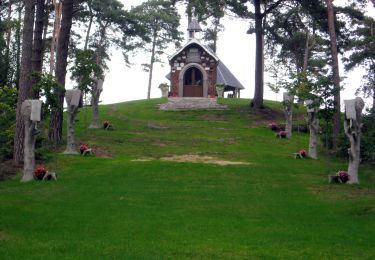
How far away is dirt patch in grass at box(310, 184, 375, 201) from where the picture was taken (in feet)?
49.6

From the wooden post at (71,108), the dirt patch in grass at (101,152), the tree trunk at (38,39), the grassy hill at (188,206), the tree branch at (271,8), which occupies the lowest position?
the grassy hill at (188,206)

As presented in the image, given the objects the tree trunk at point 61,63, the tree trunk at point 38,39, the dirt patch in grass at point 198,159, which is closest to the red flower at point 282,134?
the dirt patch in grass at point 198,159

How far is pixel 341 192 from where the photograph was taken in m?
15.9

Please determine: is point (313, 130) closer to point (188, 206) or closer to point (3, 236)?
point (188, 206)

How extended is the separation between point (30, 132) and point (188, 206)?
6.59 meters

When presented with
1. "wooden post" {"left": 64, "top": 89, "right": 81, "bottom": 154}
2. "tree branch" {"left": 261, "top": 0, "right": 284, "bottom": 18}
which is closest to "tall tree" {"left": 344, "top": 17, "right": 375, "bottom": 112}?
"tree branch" {"left": 261, "top": 0, "right": 284, "bottom": 18}

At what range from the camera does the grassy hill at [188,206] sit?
31.3 feet

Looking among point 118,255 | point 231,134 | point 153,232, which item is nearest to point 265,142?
point 231,134

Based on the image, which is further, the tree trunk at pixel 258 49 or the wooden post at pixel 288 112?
the tree trunk at pixel 258 49

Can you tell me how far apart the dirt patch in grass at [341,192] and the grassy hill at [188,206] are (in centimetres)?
3

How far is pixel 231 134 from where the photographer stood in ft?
99.3

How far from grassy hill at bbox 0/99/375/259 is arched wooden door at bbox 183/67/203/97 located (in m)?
18.1

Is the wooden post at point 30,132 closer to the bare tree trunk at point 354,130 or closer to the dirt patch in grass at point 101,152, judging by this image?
the dirt patch in grass at point 101,152

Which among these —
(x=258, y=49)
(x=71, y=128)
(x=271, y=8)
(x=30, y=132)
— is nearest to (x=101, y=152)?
(x=71, y=128)
